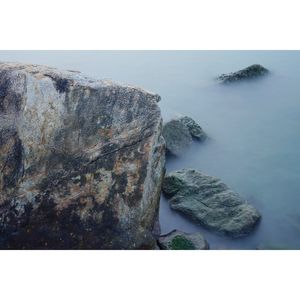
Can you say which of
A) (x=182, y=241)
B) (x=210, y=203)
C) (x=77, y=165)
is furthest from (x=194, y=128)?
(x=77, y=165)

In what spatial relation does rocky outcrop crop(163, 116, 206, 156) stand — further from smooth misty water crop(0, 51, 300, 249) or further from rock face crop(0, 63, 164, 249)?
rock face crop(0, 63, 164, 249)

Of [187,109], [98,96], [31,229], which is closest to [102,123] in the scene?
[98,96]

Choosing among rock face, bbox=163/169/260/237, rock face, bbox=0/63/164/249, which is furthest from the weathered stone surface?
rock face, bbox=0/63/164/249

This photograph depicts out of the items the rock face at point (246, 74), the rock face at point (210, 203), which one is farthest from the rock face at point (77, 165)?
the rock face at point (246, 74)

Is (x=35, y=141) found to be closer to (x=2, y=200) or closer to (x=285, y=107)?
(x=2, y=200)

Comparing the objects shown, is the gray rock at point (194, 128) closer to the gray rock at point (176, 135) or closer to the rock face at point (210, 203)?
the gray rock at point (176, 135)
